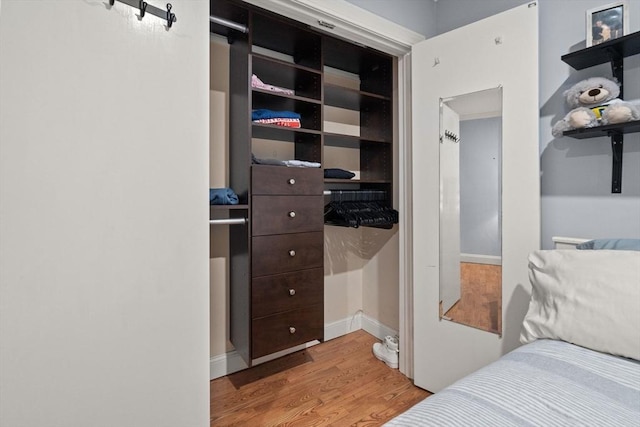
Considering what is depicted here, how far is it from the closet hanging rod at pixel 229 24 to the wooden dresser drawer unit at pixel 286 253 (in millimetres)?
1142

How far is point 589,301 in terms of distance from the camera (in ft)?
3.48

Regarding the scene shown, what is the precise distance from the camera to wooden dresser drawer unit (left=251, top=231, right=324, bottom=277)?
1812 millimetres

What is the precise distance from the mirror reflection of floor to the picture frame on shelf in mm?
1164

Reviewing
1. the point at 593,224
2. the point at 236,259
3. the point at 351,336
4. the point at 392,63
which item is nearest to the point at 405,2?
the point at 392,63

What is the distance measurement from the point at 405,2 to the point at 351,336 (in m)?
2.58

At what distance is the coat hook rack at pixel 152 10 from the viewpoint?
1.05 metres

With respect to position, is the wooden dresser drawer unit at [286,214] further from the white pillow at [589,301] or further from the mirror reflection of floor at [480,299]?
the white pillow at [589,301]

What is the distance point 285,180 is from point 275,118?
41 cm

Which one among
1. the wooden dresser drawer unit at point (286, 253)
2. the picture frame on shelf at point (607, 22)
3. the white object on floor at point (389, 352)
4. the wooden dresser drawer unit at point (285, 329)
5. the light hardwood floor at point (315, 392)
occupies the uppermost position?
the picture frame on shelf at point (607, 22)

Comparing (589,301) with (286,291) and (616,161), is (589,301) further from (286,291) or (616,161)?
(286,291)

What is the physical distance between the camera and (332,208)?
2.31 m

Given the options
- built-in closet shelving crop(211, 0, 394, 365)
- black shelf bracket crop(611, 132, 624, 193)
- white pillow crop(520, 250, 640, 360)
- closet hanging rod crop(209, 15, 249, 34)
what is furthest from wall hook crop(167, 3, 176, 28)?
black shelf bracket crop(611, 132, 624, 193)

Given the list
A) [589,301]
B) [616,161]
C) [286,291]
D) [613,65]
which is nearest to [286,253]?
[286,291]

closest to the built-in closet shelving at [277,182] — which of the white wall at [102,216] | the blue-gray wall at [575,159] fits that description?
A: the white wall at [102,216]
